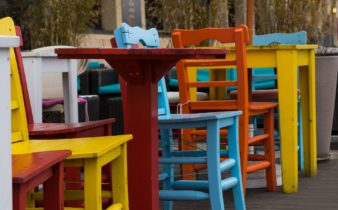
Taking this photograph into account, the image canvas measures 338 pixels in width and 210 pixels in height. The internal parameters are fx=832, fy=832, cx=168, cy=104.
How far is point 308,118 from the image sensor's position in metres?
5.64

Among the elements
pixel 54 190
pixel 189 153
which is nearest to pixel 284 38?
pixel 189 153

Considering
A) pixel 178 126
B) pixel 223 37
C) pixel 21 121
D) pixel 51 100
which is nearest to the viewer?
pixel 21 121

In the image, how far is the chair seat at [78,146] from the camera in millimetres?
2685

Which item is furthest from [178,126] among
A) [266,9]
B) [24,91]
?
[266,9]

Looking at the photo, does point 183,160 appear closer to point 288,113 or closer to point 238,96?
point 238,96

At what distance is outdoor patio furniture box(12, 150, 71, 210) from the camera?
2.08m

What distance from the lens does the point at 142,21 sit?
1337 centimetres

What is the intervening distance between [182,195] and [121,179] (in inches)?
31.4

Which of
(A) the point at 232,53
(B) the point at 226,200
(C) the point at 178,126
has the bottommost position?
(B) the point at 226,200

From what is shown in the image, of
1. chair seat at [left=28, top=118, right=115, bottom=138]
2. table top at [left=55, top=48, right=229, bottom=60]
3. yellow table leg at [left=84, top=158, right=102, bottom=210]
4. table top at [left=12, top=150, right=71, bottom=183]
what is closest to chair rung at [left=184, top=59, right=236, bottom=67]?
chair seat at [left=28, top=118, right=115, bottom=138]

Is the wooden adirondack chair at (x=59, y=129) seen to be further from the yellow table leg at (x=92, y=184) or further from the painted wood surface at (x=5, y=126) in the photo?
the painted wood surface at (x=5, y=126)

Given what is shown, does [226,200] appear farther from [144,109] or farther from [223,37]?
[144,109]

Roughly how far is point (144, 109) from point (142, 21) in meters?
10.2

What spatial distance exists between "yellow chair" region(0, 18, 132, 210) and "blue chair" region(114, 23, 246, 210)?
1.85ft
